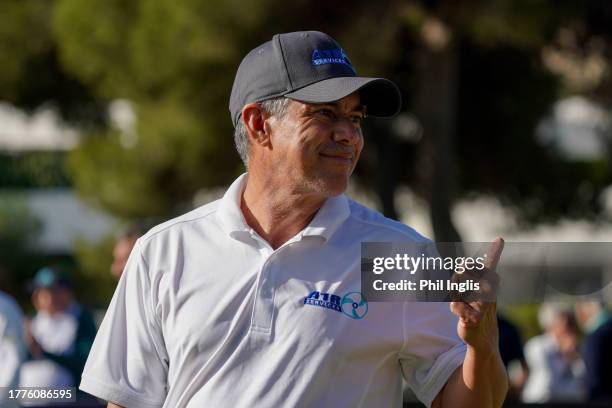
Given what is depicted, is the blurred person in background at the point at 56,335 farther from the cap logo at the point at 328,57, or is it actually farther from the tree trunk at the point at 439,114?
the tree trunk at the point at 439,114

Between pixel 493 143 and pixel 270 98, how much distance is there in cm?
1563

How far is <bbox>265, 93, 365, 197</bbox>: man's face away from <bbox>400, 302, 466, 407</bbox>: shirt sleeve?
36 cm

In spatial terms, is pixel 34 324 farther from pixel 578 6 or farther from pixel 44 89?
pixel 44 89

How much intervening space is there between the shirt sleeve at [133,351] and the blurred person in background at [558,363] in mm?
7569

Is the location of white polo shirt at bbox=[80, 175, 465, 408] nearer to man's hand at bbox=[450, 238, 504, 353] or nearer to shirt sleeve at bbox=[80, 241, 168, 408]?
shirt sleeve at bbox=[80, 241, 168, 408]

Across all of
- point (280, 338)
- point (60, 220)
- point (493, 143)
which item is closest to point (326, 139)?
point (280, 338)

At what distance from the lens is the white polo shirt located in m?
2.71

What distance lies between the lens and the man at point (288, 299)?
2703 mm

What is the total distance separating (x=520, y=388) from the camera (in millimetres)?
8234

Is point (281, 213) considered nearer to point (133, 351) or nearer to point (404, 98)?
point (133, 351)

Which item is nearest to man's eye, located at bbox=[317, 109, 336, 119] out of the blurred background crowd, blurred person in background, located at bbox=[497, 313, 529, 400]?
blurred person in background, located at bbox=[497, 313, 529, 400]

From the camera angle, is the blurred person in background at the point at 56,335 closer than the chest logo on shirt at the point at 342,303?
No

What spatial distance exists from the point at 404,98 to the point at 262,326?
14158 mm

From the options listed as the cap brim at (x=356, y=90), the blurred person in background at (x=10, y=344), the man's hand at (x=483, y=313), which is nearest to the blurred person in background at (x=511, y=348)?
the blurred person in background at (x=10, y=344)
